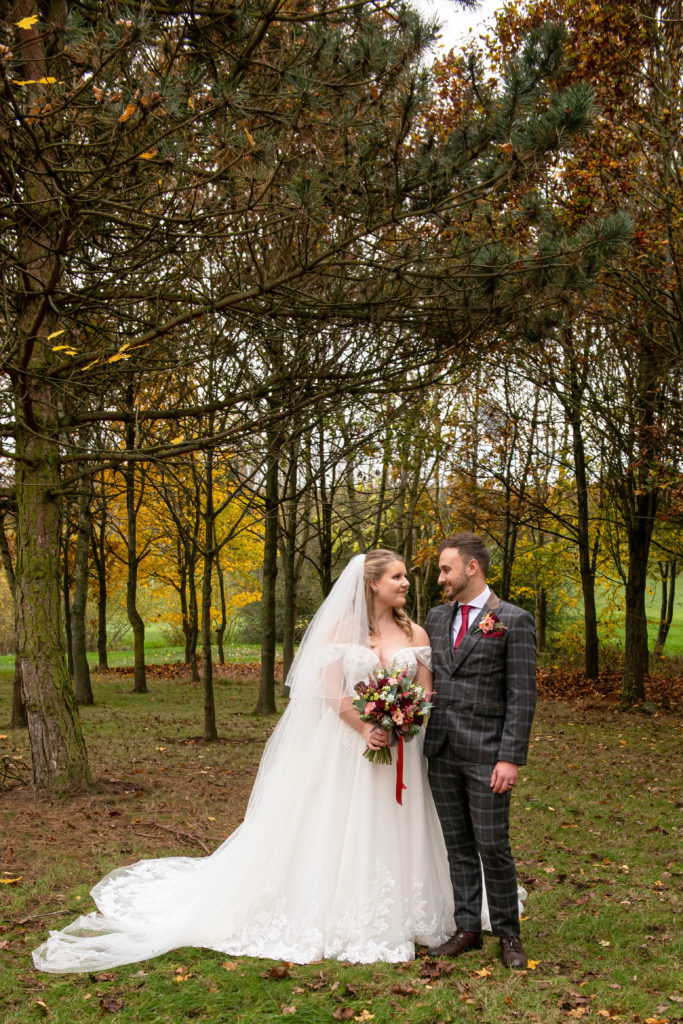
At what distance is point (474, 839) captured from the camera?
15.3 ft

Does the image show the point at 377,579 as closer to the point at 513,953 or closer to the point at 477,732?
the point at 477,732

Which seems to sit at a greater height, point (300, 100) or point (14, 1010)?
point (300, 100)

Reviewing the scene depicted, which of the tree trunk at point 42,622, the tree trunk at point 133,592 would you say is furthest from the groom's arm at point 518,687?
the tree trunk at point 133,592

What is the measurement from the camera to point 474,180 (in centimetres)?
659

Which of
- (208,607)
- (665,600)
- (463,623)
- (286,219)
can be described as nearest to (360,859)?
(463,623)

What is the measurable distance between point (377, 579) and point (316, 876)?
174 centimetres

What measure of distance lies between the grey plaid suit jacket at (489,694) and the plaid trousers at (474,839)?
0.33ft

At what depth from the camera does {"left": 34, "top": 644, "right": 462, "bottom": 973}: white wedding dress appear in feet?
14.7

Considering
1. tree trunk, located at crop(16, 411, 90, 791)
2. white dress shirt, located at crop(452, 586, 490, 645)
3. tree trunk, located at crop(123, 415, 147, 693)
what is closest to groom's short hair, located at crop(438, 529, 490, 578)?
white dress shirt, located at crop(452, 586, 490, 645)

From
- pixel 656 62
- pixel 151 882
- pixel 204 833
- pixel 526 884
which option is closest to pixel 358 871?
pixel 151 882

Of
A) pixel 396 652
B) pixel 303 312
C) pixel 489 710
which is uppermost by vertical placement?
pixel 303 312

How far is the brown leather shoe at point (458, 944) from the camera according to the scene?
4.46 metres

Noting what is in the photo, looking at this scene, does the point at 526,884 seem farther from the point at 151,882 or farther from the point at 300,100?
the point at 300,100

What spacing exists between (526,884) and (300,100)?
591cm
